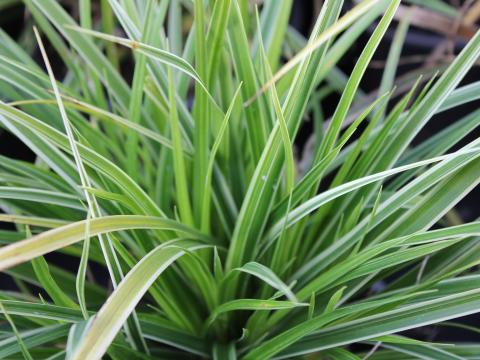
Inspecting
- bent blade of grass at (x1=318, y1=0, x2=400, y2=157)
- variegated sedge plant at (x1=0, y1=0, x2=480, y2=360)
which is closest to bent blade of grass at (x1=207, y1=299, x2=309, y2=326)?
variegated sedge plant at (x1=0, y1=0, x2=480, y2=360)

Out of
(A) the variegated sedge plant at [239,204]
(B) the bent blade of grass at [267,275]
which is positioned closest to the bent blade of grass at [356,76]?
(A) the variegated sedge plant at [239,204]

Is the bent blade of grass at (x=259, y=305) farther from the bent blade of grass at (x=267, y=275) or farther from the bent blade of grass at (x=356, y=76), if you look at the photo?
the bent blade of grass at (x=356, y=76)

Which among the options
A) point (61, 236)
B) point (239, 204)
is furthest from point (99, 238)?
point (239, 204)

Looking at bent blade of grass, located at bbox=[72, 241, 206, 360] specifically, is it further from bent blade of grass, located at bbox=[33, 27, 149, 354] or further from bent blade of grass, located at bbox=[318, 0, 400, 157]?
bent blade of grass, located at bbox=[318, 0, 400, 157]

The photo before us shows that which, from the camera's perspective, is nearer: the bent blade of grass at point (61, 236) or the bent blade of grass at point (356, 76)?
the bent blade of grass at point (61, 236)

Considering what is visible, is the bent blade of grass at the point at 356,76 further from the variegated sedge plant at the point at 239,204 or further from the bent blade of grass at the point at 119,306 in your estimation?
the bent blade of grass at the point at 119,306

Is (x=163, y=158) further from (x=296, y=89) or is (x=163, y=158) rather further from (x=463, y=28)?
(x=463, y=28)

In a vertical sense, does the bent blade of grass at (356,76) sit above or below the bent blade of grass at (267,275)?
above

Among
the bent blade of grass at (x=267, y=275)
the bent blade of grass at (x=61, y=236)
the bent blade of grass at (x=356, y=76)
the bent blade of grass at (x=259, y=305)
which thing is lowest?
the bent blade of grass at (x=259, y=305)

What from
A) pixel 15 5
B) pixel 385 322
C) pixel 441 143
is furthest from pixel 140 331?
pixel 15 5
